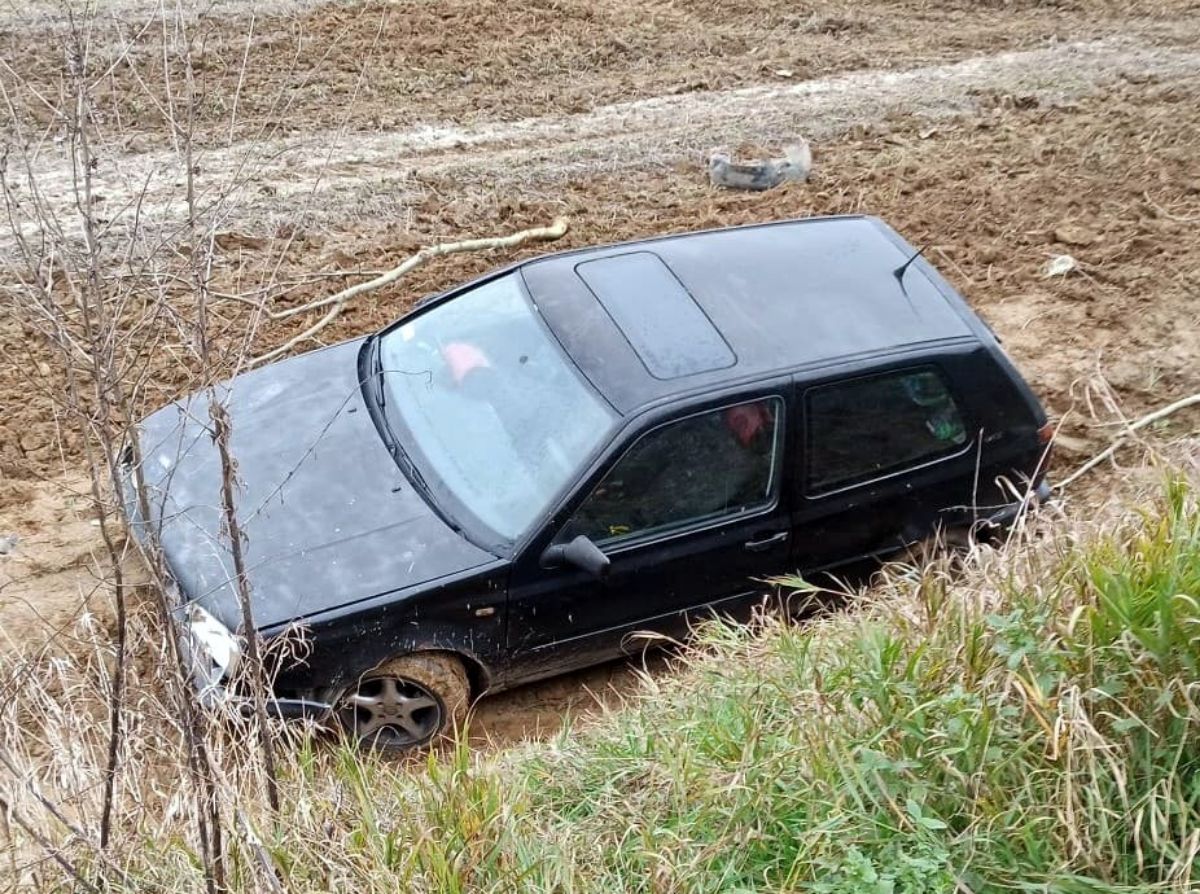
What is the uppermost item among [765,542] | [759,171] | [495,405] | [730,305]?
[730,305]

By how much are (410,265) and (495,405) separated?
2933mm

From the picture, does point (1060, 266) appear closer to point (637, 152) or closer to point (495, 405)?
point (637, 152)

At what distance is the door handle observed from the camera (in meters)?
4.86

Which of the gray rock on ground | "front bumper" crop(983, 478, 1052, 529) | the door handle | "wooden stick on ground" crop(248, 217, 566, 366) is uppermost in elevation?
the gray rock on ground

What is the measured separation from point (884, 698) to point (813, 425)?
1650 millimetres

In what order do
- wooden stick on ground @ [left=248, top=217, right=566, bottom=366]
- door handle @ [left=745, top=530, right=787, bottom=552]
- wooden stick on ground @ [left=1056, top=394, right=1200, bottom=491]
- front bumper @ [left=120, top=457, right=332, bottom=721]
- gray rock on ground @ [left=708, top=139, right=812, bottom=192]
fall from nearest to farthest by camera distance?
front bumper @ [left=120, top=457, right=332, bottom=721], door handle @ [left=745, top=530, right=787, bottom=552], wooden stick on ground @ [left=1056, top=394, right=1200, bottom=491], wooden stick on ground @ [left=248, top=217, right=566, bottom=366], gray rock on ground @ [left=708, top=139, right=812, bottom=192]

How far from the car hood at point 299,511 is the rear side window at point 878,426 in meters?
1.46

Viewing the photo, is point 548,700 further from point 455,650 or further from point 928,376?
point 928,376

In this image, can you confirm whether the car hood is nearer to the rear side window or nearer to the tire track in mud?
the rear side window

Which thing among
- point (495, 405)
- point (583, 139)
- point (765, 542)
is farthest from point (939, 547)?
point (583, 139)

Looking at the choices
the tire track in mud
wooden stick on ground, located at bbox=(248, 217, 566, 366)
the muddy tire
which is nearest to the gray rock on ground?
the tire track in mud

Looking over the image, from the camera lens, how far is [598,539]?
4.61 meters

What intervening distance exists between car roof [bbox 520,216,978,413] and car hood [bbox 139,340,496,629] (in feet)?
3.00

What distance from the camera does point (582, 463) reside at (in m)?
4.55
